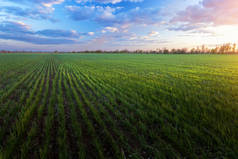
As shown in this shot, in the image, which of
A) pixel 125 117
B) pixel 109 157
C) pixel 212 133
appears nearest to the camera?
pixel 109 157

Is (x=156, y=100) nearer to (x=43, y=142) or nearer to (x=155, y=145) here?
(x=155, y=145)

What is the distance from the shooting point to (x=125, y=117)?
14.0ft

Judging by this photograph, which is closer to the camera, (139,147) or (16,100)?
(139,147)

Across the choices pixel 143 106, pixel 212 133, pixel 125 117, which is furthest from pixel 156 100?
pixel 212 133

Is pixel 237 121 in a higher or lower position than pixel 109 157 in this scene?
higher

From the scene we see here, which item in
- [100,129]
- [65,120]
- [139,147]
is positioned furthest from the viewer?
[65,120]

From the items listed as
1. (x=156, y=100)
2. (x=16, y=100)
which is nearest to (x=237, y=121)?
(x=156, y=100)

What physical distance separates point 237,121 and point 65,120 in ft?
17.9

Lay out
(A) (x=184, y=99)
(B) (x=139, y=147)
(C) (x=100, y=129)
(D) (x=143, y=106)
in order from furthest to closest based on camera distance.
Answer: (A) (x=184, y=99)
(D) (x=143, y=106)
(C) (x=100, y=129)
(B) (x=139, y=147)

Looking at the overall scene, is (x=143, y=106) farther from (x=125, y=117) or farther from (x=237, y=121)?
(x=237, y=121)

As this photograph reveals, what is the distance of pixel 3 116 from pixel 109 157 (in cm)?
420

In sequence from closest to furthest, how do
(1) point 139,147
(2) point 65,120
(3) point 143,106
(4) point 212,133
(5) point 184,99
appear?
(1) point 139,147
(4) point 212,133
(2) point 65,120
(3) point 143,106
(5) point 184,99

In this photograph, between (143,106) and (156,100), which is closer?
(143,106)

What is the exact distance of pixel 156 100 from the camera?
18.4 feet
